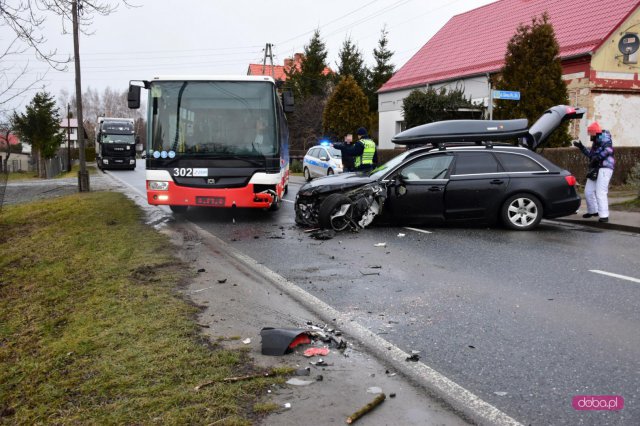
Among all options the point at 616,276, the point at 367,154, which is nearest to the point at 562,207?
the point at 616,276

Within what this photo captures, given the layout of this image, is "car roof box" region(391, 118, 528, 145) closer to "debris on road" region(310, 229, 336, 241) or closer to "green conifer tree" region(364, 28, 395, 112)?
"debris on road" region(310, 229, 336, 241)

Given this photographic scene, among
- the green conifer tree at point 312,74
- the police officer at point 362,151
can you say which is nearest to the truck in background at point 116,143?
the green conifer tree at point 312,74

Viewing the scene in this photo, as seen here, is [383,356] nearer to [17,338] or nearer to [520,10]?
[17,338]

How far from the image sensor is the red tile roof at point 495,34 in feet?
74.4

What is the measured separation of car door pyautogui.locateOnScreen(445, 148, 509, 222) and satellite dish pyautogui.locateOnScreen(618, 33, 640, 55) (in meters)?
15.6

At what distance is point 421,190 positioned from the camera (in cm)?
1012

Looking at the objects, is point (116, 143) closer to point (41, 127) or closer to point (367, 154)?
point (41, 127)

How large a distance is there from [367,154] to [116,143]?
94.9 ft

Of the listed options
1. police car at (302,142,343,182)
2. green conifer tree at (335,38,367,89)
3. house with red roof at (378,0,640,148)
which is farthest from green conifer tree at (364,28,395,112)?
police car at (302,142,343,182)

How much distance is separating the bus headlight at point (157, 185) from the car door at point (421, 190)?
4.37 m

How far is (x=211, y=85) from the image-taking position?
1116cm

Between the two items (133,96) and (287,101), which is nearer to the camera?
(133,96)

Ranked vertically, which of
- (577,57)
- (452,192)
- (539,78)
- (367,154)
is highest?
(577,57)
